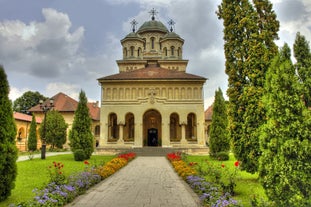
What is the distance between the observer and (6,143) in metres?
7.31

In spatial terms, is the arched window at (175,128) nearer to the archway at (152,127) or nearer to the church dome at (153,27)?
the archway at (152,127)

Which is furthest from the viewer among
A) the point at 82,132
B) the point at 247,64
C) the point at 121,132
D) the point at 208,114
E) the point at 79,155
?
the point at 208,114

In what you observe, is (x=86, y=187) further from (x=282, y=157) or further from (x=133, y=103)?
(x=133, y=103)

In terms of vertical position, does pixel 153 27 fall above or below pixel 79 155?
above

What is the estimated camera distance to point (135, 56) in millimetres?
49344

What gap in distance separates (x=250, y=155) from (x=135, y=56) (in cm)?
4105

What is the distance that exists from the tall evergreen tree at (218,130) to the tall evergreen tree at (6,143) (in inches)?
731

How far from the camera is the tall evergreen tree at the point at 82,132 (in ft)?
71.8

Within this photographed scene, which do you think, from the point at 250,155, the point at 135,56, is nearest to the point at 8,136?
the point at 250,155

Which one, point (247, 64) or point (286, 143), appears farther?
point (247, 64)

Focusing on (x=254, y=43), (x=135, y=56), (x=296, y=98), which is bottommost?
(x=296, y=98)

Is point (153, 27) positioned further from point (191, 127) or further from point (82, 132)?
point (82, 132)

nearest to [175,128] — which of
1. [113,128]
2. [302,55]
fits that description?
[113,128]

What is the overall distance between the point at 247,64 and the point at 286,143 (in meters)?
7.15
